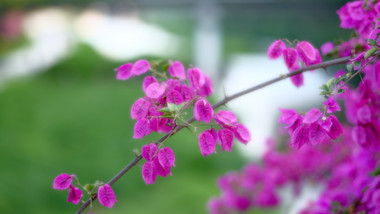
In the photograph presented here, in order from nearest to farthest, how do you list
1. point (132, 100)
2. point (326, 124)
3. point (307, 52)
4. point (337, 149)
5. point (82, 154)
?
point (326, 124)
point (307, 52)
point (337, 149)
point (82, 154)
point (132, 100)

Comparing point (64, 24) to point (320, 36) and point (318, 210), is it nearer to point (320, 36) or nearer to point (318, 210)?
point (320, 36)

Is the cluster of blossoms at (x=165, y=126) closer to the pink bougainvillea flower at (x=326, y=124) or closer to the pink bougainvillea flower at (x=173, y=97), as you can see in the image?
the pink bougainvillea flower at (x=173, y=97)

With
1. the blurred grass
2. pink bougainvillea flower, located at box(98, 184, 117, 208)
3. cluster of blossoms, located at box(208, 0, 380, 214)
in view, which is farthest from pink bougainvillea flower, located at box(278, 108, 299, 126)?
the blurred grass

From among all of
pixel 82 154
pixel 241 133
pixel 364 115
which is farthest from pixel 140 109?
pixel 82 154

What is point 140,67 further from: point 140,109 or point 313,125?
point 313,125

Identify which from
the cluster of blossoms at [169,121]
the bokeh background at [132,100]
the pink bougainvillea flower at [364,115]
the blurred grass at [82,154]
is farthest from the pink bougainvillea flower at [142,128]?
the blurred grass at [82,154]

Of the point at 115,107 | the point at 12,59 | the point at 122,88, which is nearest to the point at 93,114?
the point at 115,107
